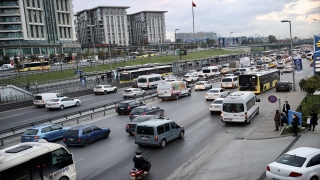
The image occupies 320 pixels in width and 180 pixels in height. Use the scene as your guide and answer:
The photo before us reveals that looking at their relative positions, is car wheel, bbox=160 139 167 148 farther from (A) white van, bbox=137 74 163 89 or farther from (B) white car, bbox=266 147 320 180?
(A) white van, bbox=137 74 163 89

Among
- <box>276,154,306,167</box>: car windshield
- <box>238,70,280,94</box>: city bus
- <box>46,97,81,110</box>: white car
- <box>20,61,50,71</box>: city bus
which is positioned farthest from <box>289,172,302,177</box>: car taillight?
<box>20,61,50,71</box>: city bus

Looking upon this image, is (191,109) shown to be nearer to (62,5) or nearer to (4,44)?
(4,44)

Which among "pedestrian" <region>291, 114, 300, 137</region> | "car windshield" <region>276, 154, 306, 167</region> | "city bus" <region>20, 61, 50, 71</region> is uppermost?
"city bus" <region>20, 61, 50, 71</region>

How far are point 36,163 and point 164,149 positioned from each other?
8.34 m

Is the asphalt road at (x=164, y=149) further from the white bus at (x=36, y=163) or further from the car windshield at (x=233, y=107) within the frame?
the white bus at (x=36, y=163)

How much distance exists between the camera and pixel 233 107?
23.2 metres

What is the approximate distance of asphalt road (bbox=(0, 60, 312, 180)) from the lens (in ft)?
48.5

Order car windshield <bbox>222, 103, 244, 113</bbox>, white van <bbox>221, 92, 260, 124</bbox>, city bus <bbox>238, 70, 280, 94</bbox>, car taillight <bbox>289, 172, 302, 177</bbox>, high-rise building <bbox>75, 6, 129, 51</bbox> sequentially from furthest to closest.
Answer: high-rise building <bbox>75, 6, 129, 51</bbox>
city bus <bbox>238, 70, 280, 94</bbox>
car windshield <bbox>222, 103, 244, 113</bbox>
white van <bbox>221, 92, 260, 124</bbox>
car taillight <bbox>289, 172, 302, 177</bbox>

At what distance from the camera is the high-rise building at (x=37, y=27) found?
10175 cm

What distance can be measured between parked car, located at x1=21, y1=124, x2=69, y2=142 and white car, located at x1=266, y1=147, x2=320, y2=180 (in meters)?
14.5

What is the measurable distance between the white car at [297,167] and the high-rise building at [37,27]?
312 feet

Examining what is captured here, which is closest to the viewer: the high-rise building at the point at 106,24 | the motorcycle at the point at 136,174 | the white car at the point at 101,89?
the motorcycle at the point at 136,174

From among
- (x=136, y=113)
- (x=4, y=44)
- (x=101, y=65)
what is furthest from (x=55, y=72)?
(x=136, y=113)

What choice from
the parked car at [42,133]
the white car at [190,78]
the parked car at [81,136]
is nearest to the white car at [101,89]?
the white car at [190,78]
